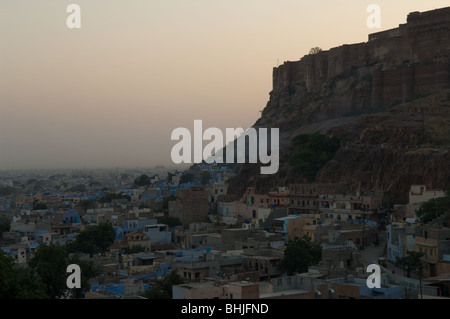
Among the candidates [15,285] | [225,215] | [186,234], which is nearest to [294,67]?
[225,215]

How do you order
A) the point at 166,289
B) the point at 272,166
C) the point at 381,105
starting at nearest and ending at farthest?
1. the point at 166,289
2. the point at 272,166
3. the point at 381,105

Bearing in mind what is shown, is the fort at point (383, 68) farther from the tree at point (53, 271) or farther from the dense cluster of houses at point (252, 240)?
the tree at point (53, 271)

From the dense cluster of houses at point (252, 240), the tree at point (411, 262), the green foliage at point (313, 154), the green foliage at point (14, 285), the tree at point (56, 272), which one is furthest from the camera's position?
the green foliage at point (313, 154)

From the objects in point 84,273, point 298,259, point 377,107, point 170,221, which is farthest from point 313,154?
point 84,273

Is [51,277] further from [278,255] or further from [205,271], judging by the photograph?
[278,255]

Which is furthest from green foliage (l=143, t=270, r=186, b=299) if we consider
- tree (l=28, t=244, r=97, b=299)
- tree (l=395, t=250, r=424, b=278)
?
tree (l=395, t=250, r=424, b=278)

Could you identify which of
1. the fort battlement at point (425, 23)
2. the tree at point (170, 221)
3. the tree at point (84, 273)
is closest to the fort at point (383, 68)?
the fort battlement at point (425, 23)

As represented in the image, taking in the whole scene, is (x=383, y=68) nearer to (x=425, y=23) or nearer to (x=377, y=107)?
(x=377, y=107)
